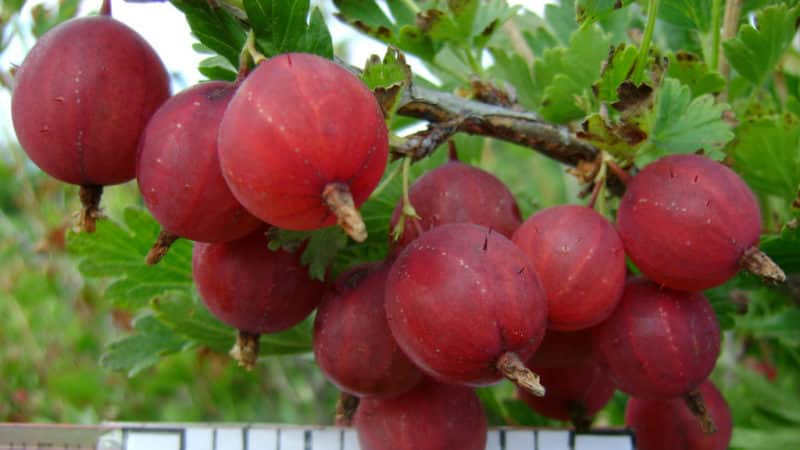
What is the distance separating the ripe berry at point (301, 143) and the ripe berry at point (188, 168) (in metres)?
0.05

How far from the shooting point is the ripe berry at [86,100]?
72 cm

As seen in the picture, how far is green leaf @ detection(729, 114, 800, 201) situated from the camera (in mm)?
1051

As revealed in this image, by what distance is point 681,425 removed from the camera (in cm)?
99

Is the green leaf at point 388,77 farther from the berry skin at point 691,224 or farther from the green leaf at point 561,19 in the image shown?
the green leaf at point 561,19

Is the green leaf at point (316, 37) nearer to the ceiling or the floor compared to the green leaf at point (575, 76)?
nearer to the ceiling

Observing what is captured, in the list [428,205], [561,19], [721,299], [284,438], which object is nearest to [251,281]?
[428,205]

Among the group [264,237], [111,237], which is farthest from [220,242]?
[111,237]

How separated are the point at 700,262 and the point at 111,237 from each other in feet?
2.70

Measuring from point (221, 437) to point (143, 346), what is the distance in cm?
21

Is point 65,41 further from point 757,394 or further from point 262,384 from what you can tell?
point 262,384

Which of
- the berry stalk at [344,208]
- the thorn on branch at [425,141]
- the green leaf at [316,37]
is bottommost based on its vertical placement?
the thorn on branch at [425,141]

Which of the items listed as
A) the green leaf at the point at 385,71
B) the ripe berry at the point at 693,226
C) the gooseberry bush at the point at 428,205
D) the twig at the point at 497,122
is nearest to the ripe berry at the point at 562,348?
the gooseberry bush at the point at 428,205

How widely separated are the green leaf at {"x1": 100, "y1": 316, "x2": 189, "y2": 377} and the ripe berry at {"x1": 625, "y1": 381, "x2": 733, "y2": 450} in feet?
2.22

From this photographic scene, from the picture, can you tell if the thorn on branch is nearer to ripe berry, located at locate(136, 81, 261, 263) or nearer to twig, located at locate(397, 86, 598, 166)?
twig, located at locate(397, 86, 598, 166)
